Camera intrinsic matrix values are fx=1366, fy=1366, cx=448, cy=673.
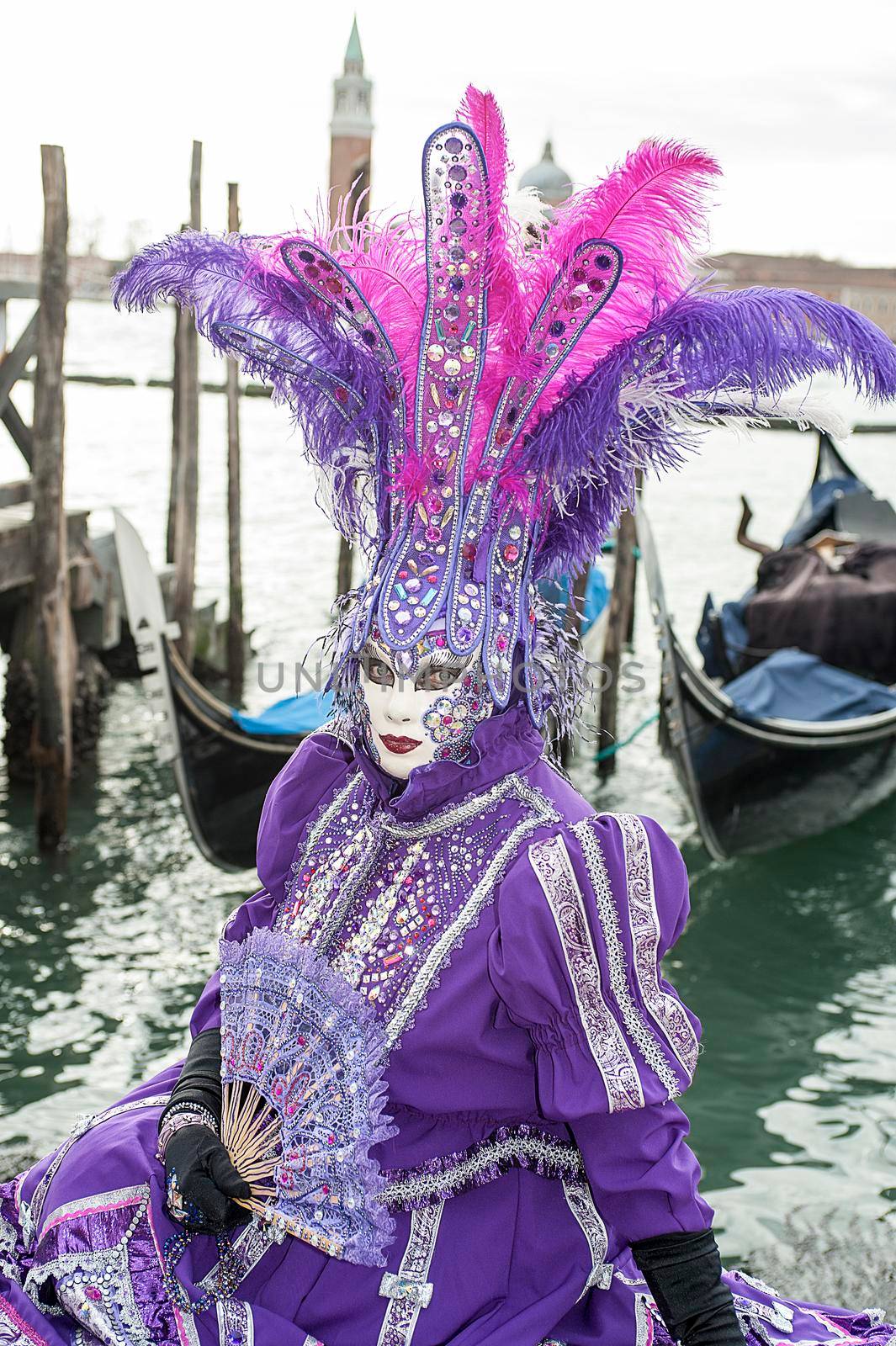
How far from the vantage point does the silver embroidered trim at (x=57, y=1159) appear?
1641 millimetres

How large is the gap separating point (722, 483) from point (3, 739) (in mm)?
16166

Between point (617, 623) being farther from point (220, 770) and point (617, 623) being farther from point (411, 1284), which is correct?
point (411, 1284)

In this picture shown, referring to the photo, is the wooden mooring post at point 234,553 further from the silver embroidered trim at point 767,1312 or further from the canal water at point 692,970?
the silver embroidered trim at point 767,1312

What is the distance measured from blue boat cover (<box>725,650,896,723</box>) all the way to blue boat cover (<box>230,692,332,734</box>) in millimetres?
1755

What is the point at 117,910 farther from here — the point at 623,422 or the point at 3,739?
the point at 623,422

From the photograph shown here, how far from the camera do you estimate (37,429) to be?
488 centimetres

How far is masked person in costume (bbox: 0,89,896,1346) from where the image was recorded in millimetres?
1509

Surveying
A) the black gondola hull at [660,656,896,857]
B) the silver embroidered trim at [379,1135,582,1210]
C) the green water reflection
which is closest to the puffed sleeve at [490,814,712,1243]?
the silver embroidered trim at [379,1135,582,1210]

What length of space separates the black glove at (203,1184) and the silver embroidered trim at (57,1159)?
0.20m

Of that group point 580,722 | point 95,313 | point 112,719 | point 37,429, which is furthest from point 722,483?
point 95,313

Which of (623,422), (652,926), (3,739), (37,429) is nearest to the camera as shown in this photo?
(652,926)

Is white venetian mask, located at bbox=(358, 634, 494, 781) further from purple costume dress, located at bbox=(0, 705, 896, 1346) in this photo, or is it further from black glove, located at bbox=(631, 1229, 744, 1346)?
black glove, located at bbox=(631, 1229, 744, 1346)

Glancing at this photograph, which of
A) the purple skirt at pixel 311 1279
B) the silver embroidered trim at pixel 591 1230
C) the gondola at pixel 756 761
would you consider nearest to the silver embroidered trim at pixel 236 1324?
the purple skirt at pixel 311 1279

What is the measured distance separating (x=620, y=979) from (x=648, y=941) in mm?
52
